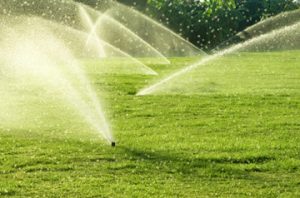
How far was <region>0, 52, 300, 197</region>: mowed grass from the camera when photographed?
923cm

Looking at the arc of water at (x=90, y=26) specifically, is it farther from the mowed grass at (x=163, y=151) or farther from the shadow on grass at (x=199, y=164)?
the shadow on grass at (x=199, y=164)

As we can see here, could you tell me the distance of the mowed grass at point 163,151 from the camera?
9234 millimetres

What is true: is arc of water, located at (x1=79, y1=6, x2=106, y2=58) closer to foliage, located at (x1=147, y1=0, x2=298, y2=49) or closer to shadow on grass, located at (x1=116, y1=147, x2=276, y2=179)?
foliage, located at (x1=147, y1=0, x2=298, y2=49)

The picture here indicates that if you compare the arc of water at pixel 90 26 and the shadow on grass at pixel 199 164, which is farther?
the arc of water at pixel 90 26

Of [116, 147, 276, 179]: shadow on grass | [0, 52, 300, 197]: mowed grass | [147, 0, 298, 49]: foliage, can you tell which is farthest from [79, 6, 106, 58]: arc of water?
[116, 147, 276, 179]: shadow on grass

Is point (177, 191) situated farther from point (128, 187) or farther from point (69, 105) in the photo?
point (69, 105)

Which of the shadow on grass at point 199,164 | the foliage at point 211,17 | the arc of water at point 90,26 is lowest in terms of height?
the shadow on grass at point 199,164

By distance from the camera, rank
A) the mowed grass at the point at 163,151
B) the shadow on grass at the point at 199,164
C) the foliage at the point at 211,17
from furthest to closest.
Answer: the foliage at the point at 211,17 → the shadow on grass at the point at 199,164 → the mowed grass at the point at 163,151

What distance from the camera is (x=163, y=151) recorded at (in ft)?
37.2

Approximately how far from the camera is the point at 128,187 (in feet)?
30.0

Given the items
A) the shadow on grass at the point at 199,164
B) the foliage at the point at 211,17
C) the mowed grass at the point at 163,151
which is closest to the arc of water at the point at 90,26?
the foliage at the point at 211,17

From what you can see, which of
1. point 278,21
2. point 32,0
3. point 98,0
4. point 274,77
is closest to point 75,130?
point 274,77

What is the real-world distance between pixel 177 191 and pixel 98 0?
38118 mm

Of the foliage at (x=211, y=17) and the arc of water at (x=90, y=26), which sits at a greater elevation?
the foliage at (x=211, y=17)
